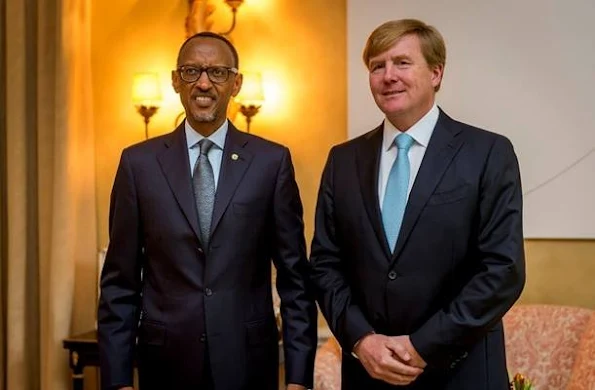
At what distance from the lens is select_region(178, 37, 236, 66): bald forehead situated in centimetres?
198

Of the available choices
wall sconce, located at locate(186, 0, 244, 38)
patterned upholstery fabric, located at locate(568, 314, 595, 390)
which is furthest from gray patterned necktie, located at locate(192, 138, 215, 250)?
wall sconce, located at locate(186, 0, 244, 38)

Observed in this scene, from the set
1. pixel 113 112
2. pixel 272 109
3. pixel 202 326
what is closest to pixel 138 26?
pixel 113 112

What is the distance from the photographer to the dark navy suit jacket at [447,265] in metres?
1.77

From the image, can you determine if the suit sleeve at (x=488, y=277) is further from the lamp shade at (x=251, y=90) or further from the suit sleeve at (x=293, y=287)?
the lamp shade at (x=251, y=90)

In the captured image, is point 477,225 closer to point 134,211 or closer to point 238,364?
point 238,364

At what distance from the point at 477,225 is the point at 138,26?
2.39 metres

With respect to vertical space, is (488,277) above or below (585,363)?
above

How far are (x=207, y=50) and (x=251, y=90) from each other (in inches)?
58.2

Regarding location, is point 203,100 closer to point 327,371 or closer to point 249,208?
point 249,208

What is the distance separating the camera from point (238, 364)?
193 cm

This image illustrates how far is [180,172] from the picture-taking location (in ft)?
6.53

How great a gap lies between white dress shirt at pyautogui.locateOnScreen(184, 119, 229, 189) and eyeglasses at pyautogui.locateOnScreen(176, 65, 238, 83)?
0.13 meters

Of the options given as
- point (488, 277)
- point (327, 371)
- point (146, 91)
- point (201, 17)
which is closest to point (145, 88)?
point (146, 91)

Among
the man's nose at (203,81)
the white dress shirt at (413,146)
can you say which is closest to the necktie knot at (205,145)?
the man's nose at (203,81)
